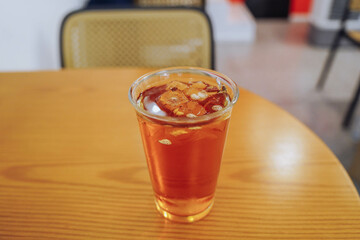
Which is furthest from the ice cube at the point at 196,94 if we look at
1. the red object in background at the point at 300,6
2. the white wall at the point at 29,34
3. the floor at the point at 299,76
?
the red object in background at the point at 300,6

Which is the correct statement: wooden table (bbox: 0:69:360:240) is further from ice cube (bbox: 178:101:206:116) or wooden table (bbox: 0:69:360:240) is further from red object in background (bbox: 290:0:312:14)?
red object in background (bbox: 290:0:312:14)

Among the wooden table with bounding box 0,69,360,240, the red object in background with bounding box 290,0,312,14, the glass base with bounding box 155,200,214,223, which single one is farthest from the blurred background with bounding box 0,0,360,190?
the glass base with bounding box 155,200,214,223

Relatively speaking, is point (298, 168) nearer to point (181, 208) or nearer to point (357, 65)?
point (181, 208)

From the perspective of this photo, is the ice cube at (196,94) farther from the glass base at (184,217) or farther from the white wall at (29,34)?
the white wall at (29,34)

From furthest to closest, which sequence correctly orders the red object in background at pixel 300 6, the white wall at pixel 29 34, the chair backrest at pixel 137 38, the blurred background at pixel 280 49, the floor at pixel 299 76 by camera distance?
the red object in background at pixel 300 6 < the floor at pixel 299 76 < the blurred background at pixel 280 49 < the white wall at pixel 29 34 < the chair backrest at pixel 137 38

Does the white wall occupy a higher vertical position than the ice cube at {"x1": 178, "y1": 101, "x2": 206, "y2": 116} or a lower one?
lower
